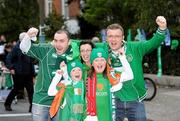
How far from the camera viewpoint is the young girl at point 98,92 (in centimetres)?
530

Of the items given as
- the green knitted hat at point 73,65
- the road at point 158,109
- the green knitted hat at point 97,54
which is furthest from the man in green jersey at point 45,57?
the road at point 158,109

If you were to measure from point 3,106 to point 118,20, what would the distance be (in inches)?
442

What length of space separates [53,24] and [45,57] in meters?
24.4

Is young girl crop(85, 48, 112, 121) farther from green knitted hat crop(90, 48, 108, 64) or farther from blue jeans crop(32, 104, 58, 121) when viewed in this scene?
blue jeans crop(32, 104, 58, 121)

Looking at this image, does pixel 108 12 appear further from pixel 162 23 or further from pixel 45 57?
pixel 162 23

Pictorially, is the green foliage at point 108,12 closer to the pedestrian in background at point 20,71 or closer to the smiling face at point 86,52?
the pedestrian in background at point 20,71

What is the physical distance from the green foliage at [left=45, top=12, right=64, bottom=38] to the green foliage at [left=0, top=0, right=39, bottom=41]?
0.73 metres

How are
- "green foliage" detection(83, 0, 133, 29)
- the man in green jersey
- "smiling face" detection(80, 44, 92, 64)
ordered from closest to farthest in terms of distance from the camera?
"smiling face" detection(80, 44, 92, 64) < the man in green jersey < "green foliage" detection(83, 0, 133, 29)

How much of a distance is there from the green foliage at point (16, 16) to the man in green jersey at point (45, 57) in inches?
948

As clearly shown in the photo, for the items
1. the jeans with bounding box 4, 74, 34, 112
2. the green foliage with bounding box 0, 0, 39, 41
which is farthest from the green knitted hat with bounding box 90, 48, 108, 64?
the green foliage with bounding box 0, 0, 39, 41

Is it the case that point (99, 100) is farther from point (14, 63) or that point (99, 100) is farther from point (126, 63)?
point (14, 63)

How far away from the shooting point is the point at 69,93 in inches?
219

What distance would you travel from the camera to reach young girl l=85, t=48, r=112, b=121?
530cm

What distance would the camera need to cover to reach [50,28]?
30.6 m
